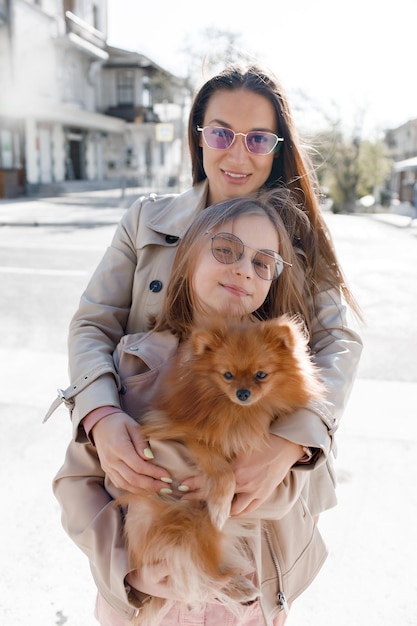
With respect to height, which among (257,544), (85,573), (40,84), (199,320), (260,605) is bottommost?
(85,573)

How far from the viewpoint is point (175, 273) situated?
2.18 m

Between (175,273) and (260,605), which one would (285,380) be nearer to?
(175,273)

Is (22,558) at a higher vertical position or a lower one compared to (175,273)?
lower

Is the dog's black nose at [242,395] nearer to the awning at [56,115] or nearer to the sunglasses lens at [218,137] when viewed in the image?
the sunglasses lens at [218,137]

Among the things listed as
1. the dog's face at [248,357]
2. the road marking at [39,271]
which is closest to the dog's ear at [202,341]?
the dog's face at [248,357]

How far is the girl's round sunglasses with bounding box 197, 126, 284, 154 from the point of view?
2332 mm

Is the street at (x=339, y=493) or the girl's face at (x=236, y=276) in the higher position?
the girl's face at (x=236, y=276)

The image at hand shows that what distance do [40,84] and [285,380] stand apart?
1322 inches

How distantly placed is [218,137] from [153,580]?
1.69m

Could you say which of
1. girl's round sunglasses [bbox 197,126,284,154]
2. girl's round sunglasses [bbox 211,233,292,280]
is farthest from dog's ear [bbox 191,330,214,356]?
girl's round sunglasses [bbox 197,126,284,154]

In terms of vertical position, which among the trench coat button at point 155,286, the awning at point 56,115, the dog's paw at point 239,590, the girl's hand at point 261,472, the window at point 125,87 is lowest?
the dog's paw at point 239,590

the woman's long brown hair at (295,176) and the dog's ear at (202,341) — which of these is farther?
the woman's long brown hair at (295,176)

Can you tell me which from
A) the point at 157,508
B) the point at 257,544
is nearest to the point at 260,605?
the point at 257,544

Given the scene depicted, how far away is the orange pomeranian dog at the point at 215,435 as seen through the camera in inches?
67.7
